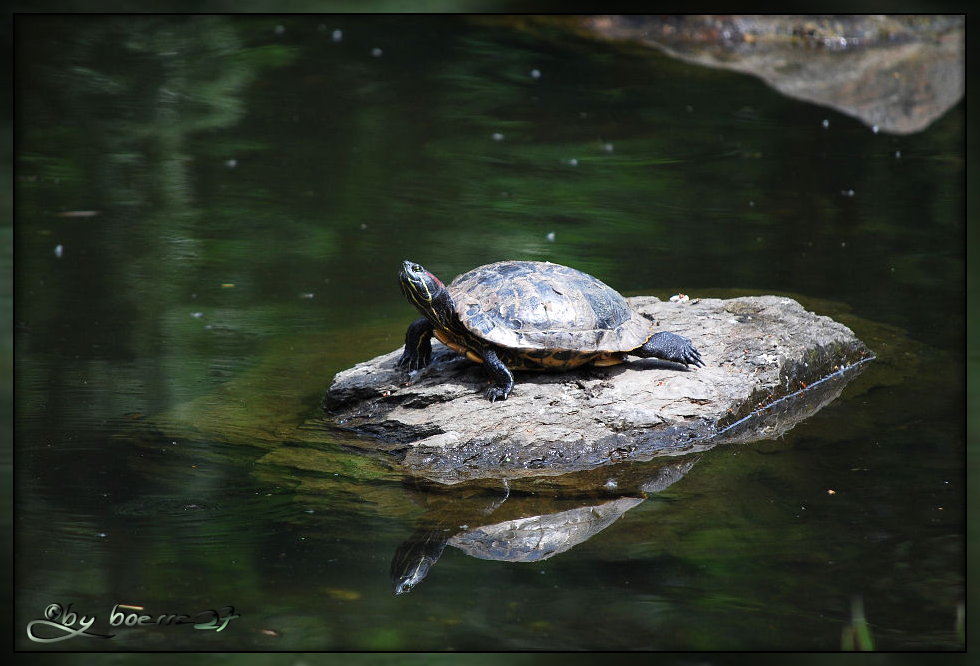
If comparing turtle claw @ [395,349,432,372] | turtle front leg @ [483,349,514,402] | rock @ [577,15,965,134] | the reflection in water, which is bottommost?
the reflection in water

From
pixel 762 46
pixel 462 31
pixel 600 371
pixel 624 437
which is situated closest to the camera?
pixel 624 437

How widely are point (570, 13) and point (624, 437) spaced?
381 cm

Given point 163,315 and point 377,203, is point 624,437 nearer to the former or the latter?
point 163,315

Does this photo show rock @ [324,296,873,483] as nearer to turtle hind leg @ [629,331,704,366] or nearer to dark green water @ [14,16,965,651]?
turtle hind leg @ [629,331,704,366]

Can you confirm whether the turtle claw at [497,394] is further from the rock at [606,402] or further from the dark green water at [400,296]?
the dark green water at [400,296]

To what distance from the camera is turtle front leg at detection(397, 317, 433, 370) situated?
16.5 feet

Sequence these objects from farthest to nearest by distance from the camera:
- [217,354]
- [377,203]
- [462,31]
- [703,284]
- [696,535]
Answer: [462,31]
[377,203]
[703,284]
[217,354]
[696,535]

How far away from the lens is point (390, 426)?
15.5 ft

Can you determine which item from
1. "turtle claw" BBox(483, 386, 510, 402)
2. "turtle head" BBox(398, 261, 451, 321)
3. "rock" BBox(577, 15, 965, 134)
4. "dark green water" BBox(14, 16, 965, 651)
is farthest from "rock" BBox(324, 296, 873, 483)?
"rock" BBox(577, 15, 965, 134)

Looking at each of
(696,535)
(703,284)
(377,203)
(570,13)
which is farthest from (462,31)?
(570,13)

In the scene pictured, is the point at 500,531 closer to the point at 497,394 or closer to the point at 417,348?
the point at 497,394

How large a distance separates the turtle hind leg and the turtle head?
1.06 m

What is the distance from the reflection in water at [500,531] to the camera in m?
3.63

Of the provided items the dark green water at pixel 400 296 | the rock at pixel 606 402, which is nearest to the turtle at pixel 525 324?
the rock at pixel 606 402
